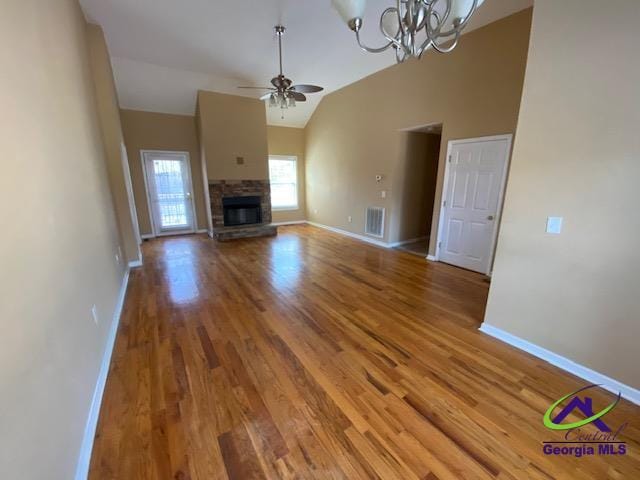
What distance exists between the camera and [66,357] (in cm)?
138

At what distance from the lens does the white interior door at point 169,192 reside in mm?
6391

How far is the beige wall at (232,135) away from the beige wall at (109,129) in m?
1.99

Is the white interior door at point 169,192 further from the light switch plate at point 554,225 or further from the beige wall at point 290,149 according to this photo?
the light switch plate at point 554,225

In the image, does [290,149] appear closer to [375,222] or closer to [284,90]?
[375,222]

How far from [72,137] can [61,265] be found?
123 cm

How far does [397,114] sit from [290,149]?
149 inches

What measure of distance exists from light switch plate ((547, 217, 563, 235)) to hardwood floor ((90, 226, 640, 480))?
104 cm

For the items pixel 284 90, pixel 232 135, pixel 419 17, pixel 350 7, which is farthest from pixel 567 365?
pixel 232 135

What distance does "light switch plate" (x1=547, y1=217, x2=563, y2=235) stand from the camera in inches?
77.4

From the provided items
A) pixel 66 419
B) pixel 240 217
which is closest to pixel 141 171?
pixel 240 217

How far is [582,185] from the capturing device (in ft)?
5.99

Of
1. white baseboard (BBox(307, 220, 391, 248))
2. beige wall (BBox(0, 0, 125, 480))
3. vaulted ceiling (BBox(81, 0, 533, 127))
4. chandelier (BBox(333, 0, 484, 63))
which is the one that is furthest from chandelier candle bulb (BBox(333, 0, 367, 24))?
white baseboard (BBox(307, 220, 391, 248))

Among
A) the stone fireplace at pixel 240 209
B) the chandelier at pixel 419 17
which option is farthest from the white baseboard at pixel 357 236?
the chandelier at pixel 419 17

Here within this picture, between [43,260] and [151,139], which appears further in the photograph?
[151,139]
